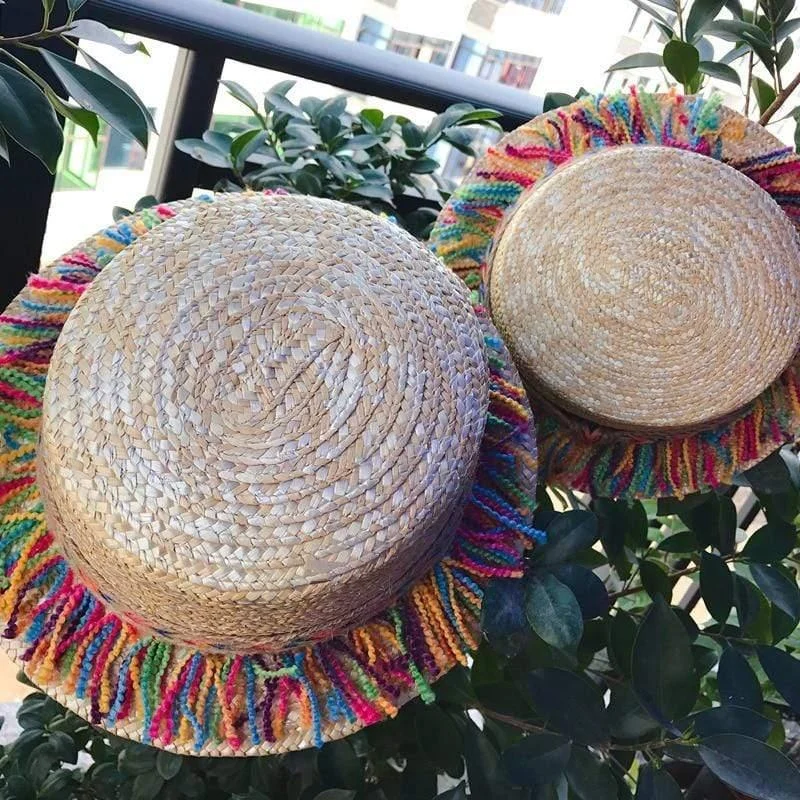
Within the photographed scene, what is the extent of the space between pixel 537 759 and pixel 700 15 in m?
0.62

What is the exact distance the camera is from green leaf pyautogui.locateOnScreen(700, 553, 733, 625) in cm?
73

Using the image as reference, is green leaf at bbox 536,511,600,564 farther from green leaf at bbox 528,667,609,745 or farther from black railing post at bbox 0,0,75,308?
black railing post at bbox 0,0,75,308

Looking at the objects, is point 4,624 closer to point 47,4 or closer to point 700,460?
point 47,4

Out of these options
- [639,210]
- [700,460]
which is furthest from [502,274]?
[700,460]

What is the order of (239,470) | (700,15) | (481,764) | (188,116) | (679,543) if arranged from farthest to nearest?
(188,116)
(679,543)
(700,15)
(481,764)
(239,470)

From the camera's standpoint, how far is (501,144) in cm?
68

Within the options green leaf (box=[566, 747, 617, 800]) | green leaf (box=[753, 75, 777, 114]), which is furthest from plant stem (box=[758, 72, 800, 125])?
green leaf (box=[566, 747, 617, 800])

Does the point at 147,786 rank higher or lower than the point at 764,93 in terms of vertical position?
lower

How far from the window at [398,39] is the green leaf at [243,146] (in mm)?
480

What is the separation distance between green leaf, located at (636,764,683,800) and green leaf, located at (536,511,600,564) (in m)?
0.14

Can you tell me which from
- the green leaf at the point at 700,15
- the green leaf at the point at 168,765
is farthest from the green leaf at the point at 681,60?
the green leaf at the point at 168,765

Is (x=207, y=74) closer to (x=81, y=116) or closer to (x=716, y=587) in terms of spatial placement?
(x=81, y=116)

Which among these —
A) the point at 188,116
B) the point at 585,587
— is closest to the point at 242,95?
the point at 188,116

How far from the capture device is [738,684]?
591 millimetres
